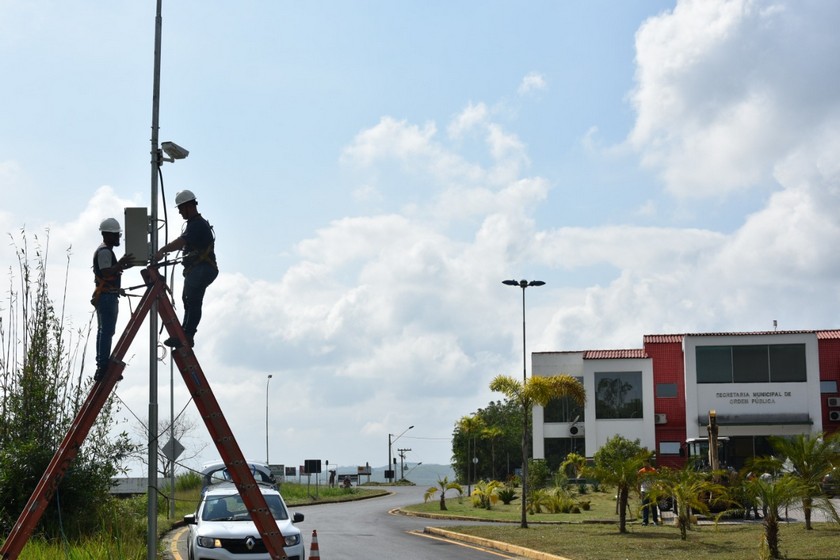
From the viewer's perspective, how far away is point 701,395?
54406 millimetres

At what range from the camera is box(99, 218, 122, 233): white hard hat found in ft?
39.3

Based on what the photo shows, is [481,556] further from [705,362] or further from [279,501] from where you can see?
[705,362]

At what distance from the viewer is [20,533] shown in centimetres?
1040

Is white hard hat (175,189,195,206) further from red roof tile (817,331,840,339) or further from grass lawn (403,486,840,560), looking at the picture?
red roof tile (817,331,840,339)

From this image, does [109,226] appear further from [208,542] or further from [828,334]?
[828,334]

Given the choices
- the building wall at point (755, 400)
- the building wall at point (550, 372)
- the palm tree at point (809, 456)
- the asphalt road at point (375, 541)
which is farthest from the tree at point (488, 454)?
the palm tree at point (809, 456)

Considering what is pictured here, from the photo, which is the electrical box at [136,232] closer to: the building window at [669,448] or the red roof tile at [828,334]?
the building window at [669,448]

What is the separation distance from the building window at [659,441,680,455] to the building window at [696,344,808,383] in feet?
14.8

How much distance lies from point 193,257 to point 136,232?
2.46ft

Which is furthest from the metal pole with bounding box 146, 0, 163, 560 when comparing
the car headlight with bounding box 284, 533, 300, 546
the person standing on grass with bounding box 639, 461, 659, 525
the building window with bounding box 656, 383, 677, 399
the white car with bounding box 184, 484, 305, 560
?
the building window with bounding box 656, 383, 677, 399

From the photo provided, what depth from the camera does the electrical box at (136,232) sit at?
11.8m

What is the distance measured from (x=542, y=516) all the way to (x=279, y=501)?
20.5 meters

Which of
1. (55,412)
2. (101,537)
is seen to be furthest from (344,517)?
(101,537)

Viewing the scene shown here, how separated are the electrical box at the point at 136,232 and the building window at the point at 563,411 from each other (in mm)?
49495
